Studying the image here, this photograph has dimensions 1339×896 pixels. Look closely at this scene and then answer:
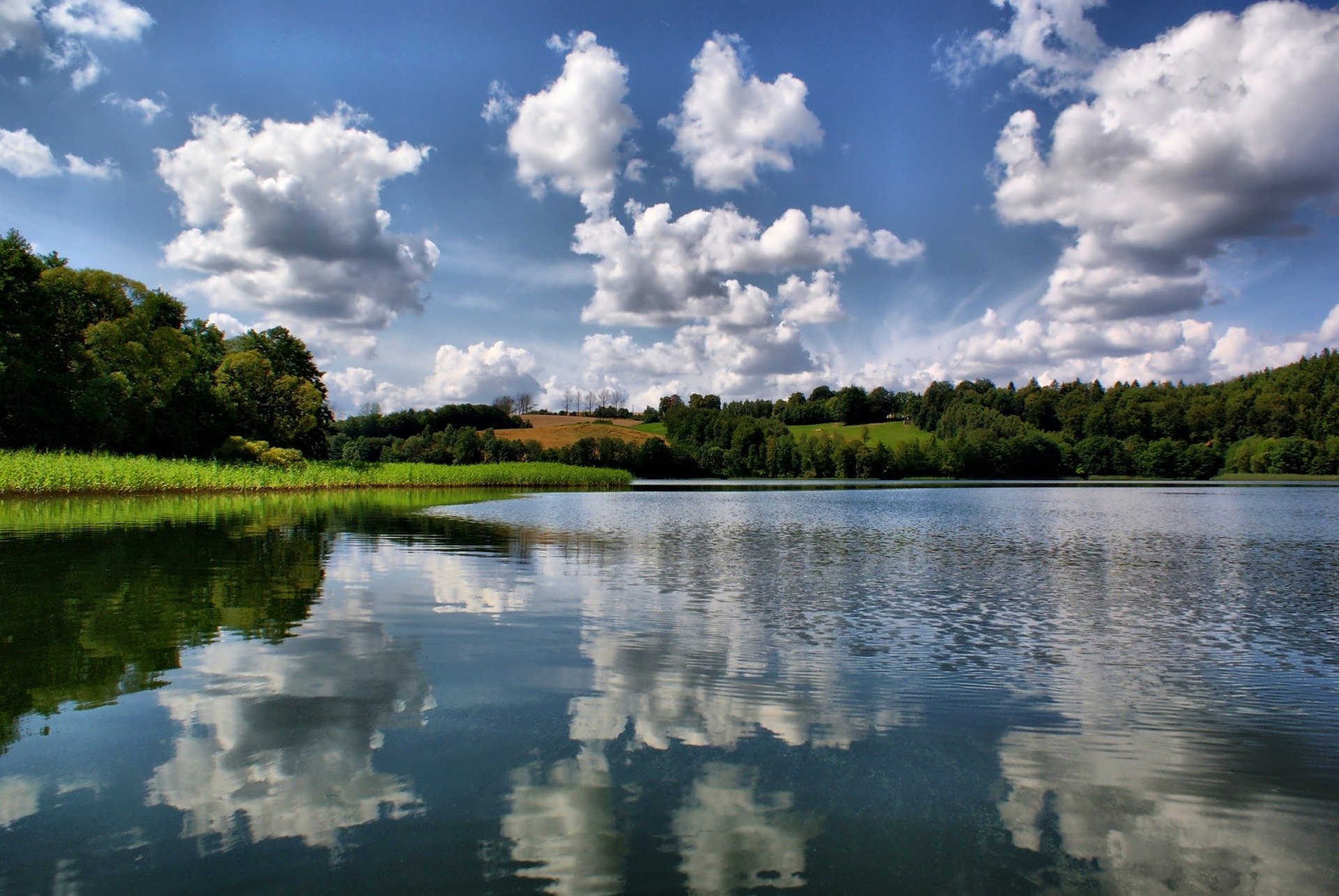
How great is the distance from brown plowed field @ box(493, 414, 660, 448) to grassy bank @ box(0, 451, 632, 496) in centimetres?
4179

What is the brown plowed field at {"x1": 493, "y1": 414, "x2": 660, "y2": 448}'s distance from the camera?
126 meters

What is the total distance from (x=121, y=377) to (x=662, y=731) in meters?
57.9

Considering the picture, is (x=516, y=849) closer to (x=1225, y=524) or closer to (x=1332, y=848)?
(x=1332, y=848)

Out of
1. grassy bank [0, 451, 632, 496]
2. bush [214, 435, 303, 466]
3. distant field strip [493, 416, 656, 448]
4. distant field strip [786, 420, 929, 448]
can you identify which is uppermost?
distant field strip [786, 420, 929, 448]

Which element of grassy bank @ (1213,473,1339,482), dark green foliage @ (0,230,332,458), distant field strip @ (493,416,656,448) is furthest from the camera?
distant field strip @ (493,416,656,448)

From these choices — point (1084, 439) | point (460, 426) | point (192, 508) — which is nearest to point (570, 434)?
point (460, 426)

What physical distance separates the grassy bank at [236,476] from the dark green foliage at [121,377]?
201 inches

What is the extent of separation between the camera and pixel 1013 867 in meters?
4.35

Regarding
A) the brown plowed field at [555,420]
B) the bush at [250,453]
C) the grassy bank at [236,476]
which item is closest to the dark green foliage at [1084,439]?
the brown plowed field at [555,420]

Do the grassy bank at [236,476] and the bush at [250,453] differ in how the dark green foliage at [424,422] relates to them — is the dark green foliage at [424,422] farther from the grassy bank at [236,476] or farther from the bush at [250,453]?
the bush at [250,453]

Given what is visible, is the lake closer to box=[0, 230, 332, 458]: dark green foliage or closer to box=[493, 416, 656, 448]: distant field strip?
box=[0, 230, 332, 458]: dark green foliage

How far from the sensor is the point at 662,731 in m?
6.45

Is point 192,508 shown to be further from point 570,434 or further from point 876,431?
point 876,431

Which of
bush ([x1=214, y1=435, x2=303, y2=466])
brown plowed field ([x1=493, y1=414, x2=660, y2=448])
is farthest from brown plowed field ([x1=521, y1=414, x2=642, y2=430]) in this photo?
bush ([x1=214, y1=435, x2=303, y2=466])
